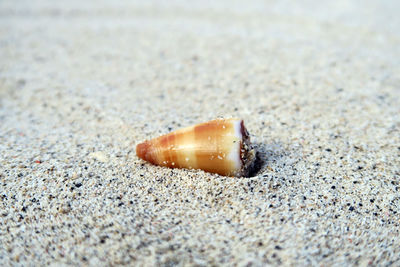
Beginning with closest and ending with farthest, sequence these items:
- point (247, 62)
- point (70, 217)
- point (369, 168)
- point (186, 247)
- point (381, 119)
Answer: point (186, 247), point (70, 217), point (369, 168), point (381, 119), point (247, 62)

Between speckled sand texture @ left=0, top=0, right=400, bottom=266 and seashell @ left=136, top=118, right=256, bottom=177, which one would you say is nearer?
speckled sand texture @ left=0, top=0, right=400, bottom=266

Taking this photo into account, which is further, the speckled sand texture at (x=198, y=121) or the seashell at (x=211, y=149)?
the seashell at (x=211, y=149)

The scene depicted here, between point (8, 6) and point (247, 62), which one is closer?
point (247, 62)

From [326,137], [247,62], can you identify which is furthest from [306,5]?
[326,137]

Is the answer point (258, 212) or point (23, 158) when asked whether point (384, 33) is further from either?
point (23, 158)
